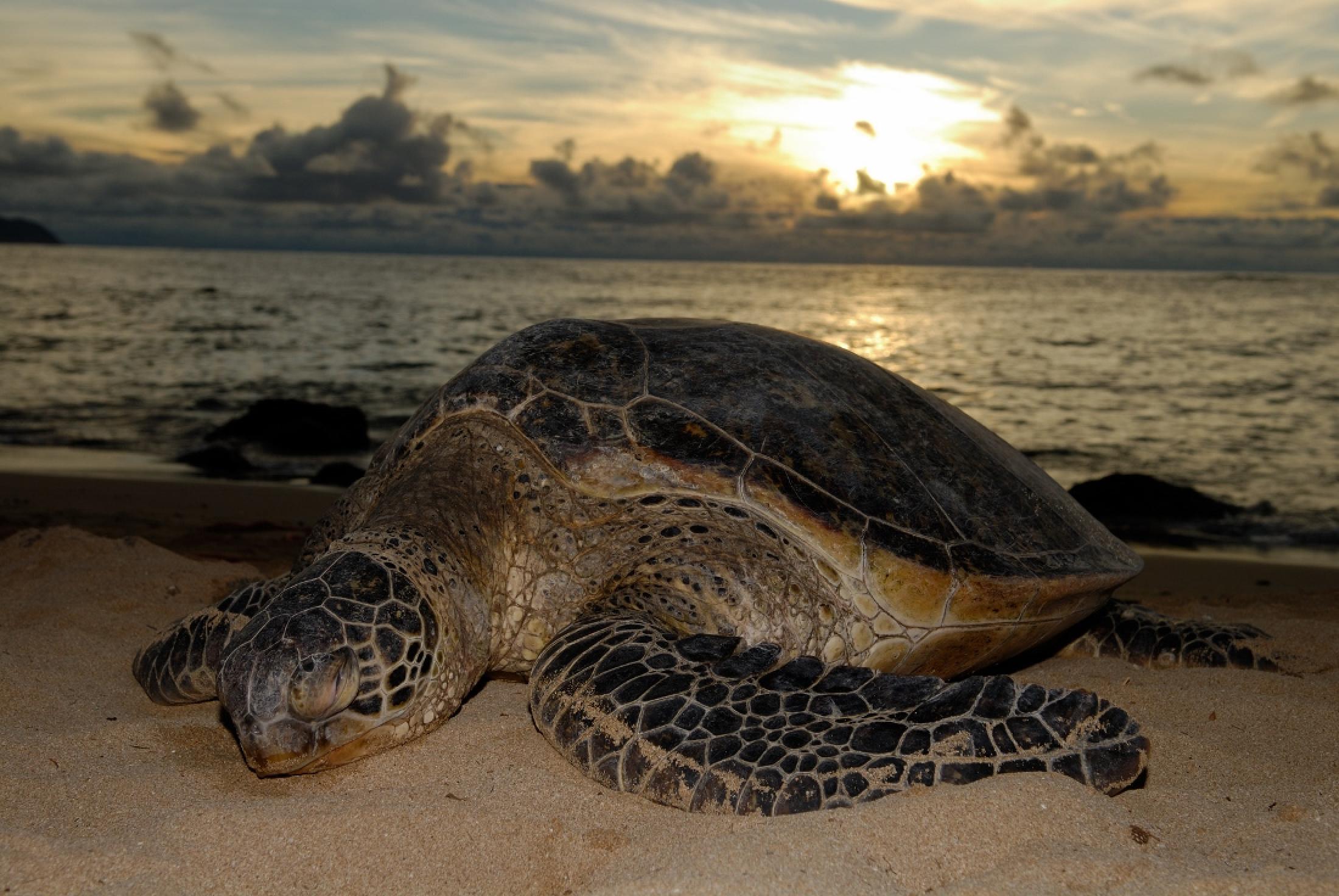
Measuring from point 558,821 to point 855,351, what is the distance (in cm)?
2227

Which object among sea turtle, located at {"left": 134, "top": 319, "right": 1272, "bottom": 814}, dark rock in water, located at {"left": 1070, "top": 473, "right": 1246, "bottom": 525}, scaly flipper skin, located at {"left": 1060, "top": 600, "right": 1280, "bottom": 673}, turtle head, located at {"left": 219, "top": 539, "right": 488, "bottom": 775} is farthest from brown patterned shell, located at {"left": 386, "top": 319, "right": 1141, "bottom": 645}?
dark rock in water, located at {"left": 1070, "top": 473, "right": 1246, "bottom": 525}

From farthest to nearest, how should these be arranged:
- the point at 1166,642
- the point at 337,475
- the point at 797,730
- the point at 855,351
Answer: the point at 855,351
the point at 337,475
the point at 1166,642
the point at 797,730

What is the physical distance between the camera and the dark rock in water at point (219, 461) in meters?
11.3

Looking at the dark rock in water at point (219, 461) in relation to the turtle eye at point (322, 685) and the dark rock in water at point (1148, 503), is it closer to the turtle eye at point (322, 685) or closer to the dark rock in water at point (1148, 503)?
the turtle eye at point (322, 685)

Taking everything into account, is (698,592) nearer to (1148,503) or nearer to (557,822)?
(557,822)

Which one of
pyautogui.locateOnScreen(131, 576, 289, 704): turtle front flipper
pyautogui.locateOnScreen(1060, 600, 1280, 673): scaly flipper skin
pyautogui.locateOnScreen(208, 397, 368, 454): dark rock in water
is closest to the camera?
pyautogui.locateOnScreen(131, 576, 289, 704): turtle front flipper

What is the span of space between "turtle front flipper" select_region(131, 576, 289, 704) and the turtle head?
0.66m

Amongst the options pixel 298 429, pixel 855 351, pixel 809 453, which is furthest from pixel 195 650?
pixel 855 351

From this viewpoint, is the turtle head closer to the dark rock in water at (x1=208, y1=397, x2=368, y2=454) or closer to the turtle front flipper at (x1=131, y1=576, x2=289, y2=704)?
the turtle front flipper at (x1=131, y1=576, x2=289, y2=704)

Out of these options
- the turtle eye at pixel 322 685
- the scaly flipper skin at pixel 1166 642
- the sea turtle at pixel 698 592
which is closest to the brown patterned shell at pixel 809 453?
the sea turtle at pixel 698 592

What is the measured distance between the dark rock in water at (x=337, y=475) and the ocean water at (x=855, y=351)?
2975 millimetres

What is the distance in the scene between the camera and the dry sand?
7.13 ft

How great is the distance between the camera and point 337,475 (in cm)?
1098

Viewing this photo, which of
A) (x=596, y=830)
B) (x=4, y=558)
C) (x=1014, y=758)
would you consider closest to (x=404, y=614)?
(x=596, y=830)
